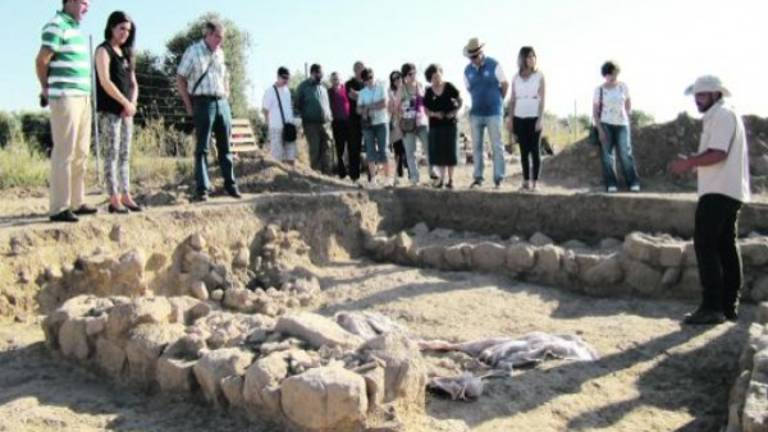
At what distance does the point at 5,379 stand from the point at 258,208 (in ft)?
12.9

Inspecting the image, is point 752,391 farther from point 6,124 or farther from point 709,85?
point 6,124

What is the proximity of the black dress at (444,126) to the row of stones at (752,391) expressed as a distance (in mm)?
4900

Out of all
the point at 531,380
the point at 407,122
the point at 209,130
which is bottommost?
the point at 531,380

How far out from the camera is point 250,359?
430 cm

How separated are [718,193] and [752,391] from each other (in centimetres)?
222

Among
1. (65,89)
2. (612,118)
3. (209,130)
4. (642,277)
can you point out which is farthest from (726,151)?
(65,89)

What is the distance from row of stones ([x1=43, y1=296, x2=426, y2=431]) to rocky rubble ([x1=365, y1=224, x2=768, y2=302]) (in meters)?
3.41

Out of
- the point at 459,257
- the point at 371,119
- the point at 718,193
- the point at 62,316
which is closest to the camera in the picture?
the point at 62,316

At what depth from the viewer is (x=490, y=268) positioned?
809 centimetres

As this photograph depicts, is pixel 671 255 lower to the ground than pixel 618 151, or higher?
lower

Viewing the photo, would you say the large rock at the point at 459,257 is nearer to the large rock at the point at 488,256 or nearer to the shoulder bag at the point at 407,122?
the large rock at the point at 488,256

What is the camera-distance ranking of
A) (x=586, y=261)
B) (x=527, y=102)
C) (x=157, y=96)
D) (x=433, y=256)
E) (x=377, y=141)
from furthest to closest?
(x=157, y=96), (x=377, y=141), (x=527, y=102), (x=433, y=256), (x=586, y=261)

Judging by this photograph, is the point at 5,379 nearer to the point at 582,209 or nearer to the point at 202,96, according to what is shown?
the point at 202,96

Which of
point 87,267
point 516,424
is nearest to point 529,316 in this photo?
point 516,424
